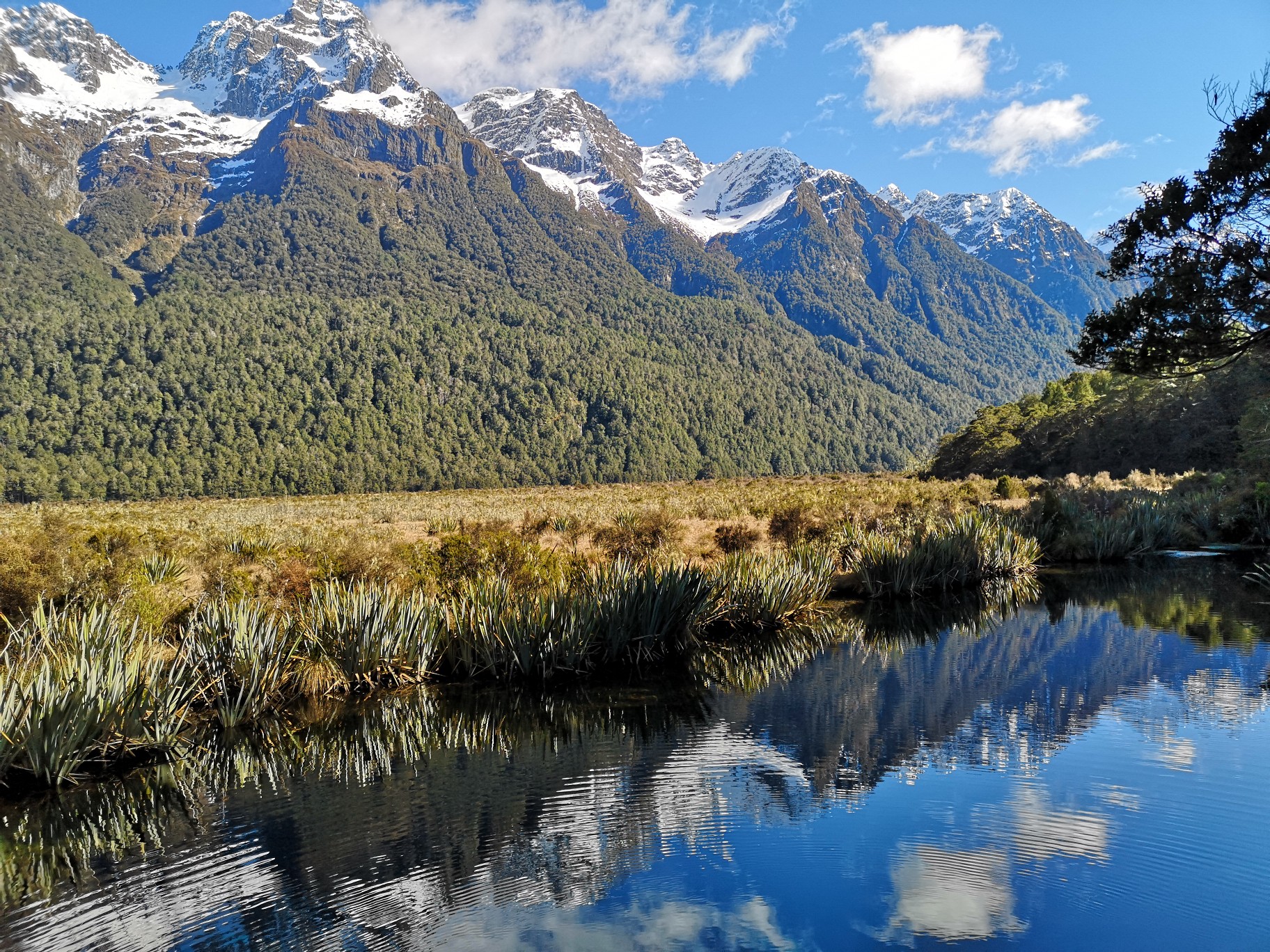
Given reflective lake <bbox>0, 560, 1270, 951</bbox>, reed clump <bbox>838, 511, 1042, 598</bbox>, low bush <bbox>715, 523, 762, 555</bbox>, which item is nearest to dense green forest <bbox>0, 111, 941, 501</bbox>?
low bush <bbox>715, 523, 762, 555</bbox>

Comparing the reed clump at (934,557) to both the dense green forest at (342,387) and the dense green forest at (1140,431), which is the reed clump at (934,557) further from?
the dense green forest at (342,387)

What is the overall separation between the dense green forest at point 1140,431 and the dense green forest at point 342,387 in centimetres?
9103

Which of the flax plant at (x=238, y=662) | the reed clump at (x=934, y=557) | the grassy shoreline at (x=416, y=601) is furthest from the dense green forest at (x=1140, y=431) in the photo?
the flax plant at (x=238, y=662)

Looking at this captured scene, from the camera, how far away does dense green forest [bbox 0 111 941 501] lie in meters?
114

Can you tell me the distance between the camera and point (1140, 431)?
42625mm

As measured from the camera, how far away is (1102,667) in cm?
950

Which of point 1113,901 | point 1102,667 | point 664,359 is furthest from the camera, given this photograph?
point 664,359

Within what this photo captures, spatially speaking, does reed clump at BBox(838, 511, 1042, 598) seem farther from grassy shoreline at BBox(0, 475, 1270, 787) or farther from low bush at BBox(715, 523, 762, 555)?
low bush at BBox(715, 523, 762, 555)

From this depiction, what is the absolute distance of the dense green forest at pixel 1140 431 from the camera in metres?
37.6

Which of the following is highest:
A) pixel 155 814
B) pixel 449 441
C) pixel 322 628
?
pixel 449 441

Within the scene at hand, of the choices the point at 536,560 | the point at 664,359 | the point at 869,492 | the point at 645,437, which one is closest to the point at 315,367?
the point at 645,437

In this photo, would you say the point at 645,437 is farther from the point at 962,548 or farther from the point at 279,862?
the point at 279,862

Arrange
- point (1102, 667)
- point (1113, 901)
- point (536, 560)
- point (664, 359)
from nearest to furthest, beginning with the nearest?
point (1113, 901)
point (1102, 667)
point (536, 560)
point (664, 359)

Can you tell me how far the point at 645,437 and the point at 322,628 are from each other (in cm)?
13927
